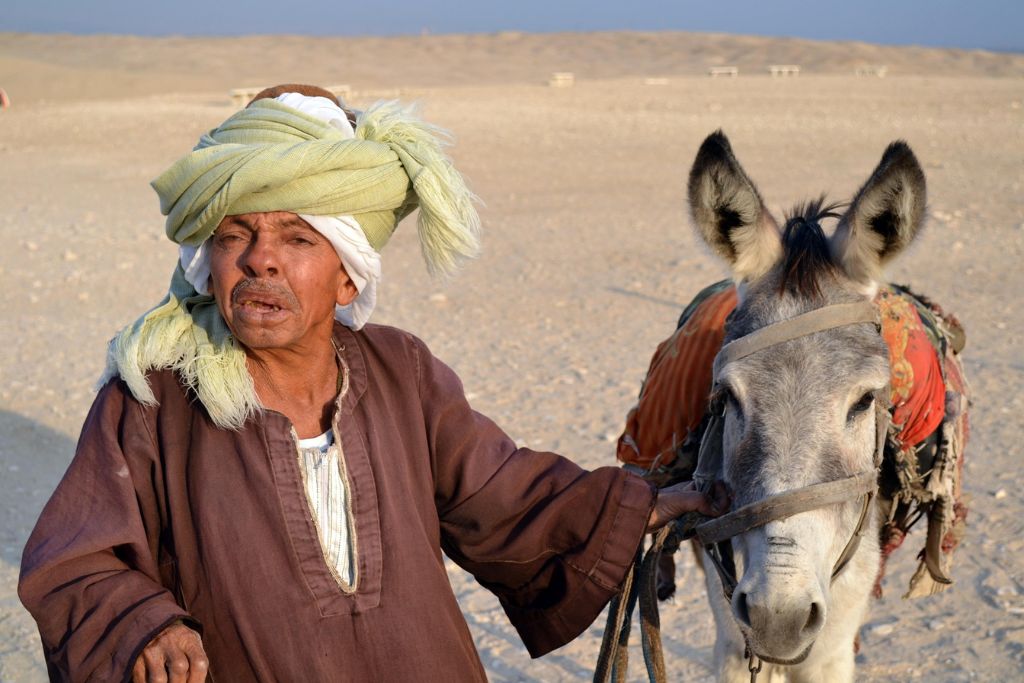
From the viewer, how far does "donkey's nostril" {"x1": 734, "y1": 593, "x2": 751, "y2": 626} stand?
7.18ft

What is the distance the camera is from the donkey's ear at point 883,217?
2.43m

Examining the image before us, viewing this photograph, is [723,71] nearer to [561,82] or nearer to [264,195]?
[561,82]

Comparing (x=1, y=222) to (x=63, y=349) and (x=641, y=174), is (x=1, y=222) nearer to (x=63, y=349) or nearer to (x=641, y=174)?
(x=63, y=349)

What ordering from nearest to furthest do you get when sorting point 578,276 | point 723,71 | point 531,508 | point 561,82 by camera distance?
1. point 531,508
2. point 578,276
3. point 561,82
4. point 723,71

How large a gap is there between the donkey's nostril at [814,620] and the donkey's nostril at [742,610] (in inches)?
4.7

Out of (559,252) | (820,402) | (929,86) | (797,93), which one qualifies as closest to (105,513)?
(820,402)

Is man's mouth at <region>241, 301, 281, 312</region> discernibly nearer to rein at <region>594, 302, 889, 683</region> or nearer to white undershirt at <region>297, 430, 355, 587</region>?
white undershirt at <region>297, 430, 355, 587</region>

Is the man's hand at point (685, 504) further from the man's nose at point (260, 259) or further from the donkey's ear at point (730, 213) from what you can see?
the man's nose at point (260, 259)

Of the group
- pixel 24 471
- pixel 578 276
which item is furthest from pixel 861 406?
pixel 578 276

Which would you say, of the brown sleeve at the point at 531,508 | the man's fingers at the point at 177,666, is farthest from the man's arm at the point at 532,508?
the man's fingers at the point at 177,666

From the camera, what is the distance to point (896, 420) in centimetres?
282

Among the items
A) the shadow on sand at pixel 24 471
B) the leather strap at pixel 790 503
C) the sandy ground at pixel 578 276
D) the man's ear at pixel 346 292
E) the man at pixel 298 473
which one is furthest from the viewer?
the shadow on sand at pixel 24 471

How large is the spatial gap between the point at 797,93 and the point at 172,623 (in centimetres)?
2816

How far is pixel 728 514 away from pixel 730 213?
0.80m
